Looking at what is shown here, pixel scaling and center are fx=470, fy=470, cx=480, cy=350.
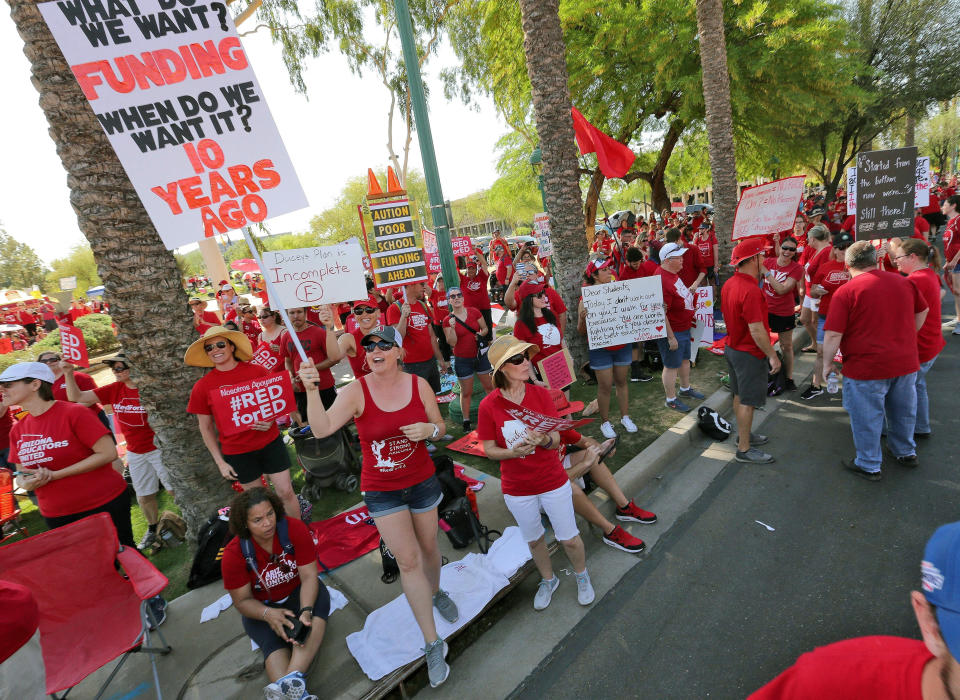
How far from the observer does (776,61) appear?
1296 centimetres

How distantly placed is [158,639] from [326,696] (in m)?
1.72

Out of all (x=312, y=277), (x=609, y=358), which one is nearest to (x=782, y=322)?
(x=609, y=358)

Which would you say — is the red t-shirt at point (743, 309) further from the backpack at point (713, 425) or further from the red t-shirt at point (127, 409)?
the red t-shirt at point (127, 409)

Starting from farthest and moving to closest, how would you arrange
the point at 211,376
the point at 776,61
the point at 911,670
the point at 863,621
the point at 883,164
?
the point at 776,61 → the point at 883,164 → the point at 211,376 → the point at 863,621 → the point at 911,670

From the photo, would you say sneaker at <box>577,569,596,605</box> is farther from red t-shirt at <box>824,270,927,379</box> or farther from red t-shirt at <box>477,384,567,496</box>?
red t-shirt at <box>824,270,927,379</box>

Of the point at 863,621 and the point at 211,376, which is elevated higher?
the point at 211,376

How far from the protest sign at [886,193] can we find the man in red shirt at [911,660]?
6.33 m

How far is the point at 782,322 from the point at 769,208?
1548 millimetres

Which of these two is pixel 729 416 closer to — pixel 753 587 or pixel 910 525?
pixel 910 525

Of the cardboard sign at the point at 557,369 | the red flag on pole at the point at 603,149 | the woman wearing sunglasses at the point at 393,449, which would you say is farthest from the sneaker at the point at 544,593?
the red flag on pole at the point at 603,149

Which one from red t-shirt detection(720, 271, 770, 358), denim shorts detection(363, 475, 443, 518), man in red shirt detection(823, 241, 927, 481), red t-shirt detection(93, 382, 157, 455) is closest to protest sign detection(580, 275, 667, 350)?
red t-shirt detection(720, 271, 770, 358)

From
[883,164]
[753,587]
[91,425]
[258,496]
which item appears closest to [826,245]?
[883,164]

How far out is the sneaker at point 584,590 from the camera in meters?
3.41

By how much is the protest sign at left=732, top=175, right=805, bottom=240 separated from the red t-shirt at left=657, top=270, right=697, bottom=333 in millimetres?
1464
